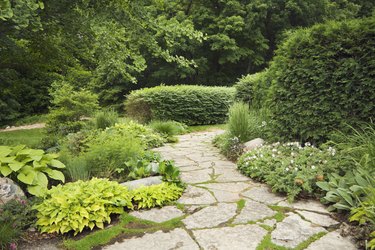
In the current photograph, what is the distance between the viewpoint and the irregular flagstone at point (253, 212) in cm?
287

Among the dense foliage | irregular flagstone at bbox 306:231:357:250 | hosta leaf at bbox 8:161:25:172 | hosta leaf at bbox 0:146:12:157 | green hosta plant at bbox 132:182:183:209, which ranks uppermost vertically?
the dense foliage

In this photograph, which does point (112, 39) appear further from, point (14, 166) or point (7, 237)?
point (7, 237)

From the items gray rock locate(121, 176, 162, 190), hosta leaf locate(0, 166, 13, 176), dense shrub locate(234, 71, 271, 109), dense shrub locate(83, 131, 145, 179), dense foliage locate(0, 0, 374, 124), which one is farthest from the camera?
dense foliage locate(0, 0, 374, 124)

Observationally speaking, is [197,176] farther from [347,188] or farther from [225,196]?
[347,188]

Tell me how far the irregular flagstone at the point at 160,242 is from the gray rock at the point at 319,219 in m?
1.18

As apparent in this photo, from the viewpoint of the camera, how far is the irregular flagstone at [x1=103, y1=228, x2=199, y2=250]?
2.41m

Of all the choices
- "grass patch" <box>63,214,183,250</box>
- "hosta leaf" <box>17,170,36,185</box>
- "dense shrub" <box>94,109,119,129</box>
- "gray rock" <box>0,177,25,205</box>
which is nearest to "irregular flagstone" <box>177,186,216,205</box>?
"grass patch" <box>63,214,183,250</box>

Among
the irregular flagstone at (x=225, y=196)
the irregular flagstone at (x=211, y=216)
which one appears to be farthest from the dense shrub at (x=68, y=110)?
the irregular flagstone at (x=211, y=216)

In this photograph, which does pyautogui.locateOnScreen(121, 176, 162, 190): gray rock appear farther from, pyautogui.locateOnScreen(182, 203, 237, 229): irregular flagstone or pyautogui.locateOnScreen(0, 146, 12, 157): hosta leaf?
pyautogui.locateOnScreen(0, 146, 12, 157): hosta leaf

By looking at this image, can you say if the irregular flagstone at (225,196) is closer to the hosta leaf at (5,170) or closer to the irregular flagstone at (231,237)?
the irregular flagstone at (231,237)

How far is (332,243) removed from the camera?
244 cm

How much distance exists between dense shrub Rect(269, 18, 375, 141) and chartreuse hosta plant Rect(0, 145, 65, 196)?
3.57 meters

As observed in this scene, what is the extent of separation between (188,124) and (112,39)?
5.97 meters

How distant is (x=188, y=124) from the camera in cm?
1103
